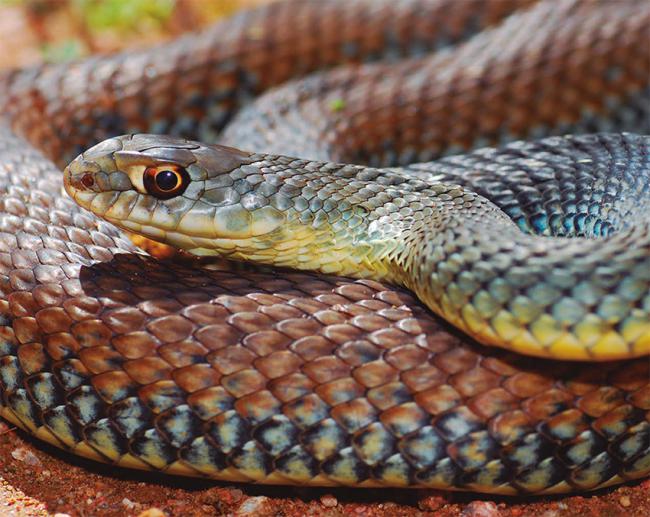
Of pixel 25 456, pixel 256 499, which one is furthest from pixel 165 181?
pixel 256 499

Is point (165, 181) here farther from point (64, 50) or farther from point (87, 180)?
point (64, 50)

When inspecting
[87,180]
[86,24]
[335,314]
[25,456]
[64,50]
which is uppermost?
[86,24]

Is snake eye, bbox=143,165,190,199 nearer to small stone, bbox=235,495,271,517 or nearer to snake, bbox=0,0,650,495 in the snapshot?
snake, bbox=0,0,650,495

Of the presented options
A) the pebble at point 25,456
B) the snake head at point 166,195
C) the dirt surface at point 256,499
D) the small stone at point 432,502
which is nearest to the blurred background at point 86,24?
the snake head at point 166,195

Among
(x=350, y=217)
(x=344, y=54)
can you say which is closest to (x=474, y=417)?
A: (x=350, y=217)

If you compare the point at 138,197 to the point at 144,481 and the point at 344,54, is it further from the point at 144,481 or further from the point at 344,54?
the point at 344,54

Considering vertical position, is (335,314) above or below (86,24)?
below
